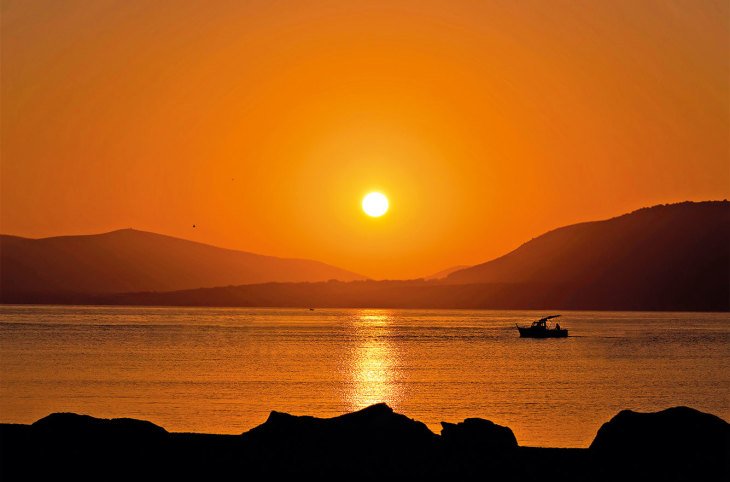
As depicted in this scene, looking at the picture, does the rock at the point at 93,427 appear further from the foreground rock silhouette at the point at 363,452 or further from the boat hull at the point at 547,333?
the boat hull at the point at 547,333

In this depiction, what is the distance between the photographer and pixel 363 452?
2341 centimetres

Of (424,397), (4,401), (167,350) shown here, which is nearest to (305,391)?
(424,397)

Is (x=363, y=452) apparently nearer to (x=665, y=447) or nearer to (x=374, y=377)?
(x=665, y=447)

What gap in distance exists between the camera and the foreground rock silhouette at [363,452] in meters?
22.5

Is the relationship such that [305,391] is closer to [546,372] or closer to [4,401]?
[4,401]

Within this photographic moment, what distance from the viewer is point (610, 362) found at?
95.8m

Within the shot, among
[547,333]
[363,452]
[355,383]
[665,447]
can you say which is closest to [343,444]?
[363,452]

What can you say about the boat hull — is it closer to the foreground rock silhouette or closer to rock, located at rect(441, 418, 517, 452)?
rock, located at rect(441, 418, 517, 452)

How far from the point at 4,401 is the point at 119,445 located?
110 ft

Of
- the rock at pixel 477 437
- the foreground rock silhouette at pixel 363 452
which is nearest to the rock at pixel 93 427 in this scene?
the foreground rock silhouette at pixel 363 452

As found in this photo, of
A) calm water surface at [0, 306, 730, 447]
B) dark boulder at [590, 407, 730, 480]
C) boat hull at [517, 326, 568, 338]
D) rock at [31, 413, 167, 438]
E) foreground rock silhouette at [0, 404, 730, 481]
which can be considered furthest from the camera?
boat hull at [517, 326, 568, 338]

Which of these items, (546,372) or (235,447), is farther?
(546,372)

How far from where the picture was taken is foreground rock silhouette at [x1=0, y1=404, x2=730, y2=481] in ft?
73.8

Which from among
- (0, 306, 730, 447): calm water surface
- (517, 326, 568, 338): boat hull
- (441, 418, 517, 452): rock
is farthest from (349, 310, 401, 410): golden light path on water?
(517, 326, 568, 338): boat hull
